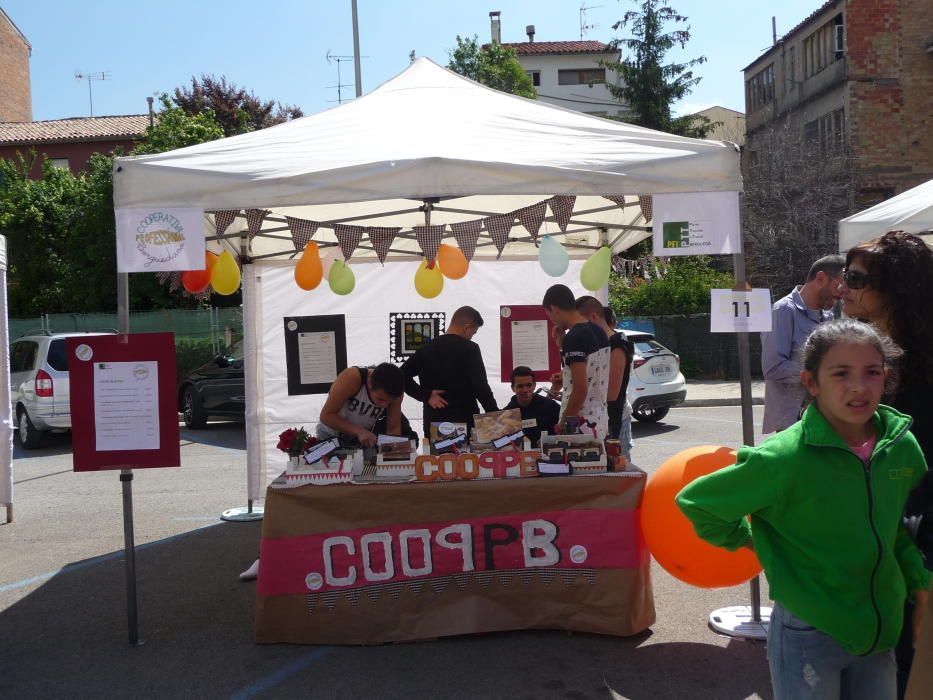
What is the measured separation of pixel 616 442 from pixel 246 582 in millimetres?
2700

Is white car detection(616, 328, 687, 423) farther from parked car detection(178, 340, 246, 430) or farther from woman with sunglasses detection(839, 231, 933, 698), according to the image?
woman with sunglasses detection(839, 231, 933, 698)

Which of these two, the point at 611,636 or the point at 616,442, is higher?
the point at 616,442

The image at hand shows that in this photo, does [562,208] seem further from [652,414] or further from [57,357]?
[57,357]

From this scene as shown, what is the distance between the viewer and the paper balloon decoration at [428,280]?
7.48 m

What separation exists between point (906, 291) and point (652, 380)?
10.3m

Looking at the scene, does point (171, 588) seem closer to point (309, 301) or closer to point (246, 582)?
point (246, 582)

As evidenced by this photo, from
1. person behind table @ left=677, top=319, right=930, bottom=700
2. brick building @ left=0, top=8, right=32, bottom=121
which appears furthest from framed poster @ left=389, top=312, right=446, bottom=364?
brick building @ left=0, top=8, right=32, bottom=121

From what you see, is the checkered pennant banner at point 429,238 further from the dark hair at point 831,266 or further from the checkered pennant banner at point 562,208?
the dark hair at point 831,266

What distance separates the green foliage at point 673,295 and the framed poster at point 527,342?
40.9 ft

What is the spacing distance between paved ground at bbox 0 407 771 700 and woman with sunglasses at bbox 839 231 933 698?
1827mm

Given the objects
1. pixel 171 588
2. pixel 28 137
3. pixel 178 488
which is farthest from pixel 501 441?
pixel 28 137

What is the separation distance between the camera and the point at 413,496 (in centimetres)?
471

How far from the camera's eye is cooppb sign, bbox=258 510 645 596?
4699 mm

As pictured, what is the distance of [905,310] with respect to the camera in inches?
105
